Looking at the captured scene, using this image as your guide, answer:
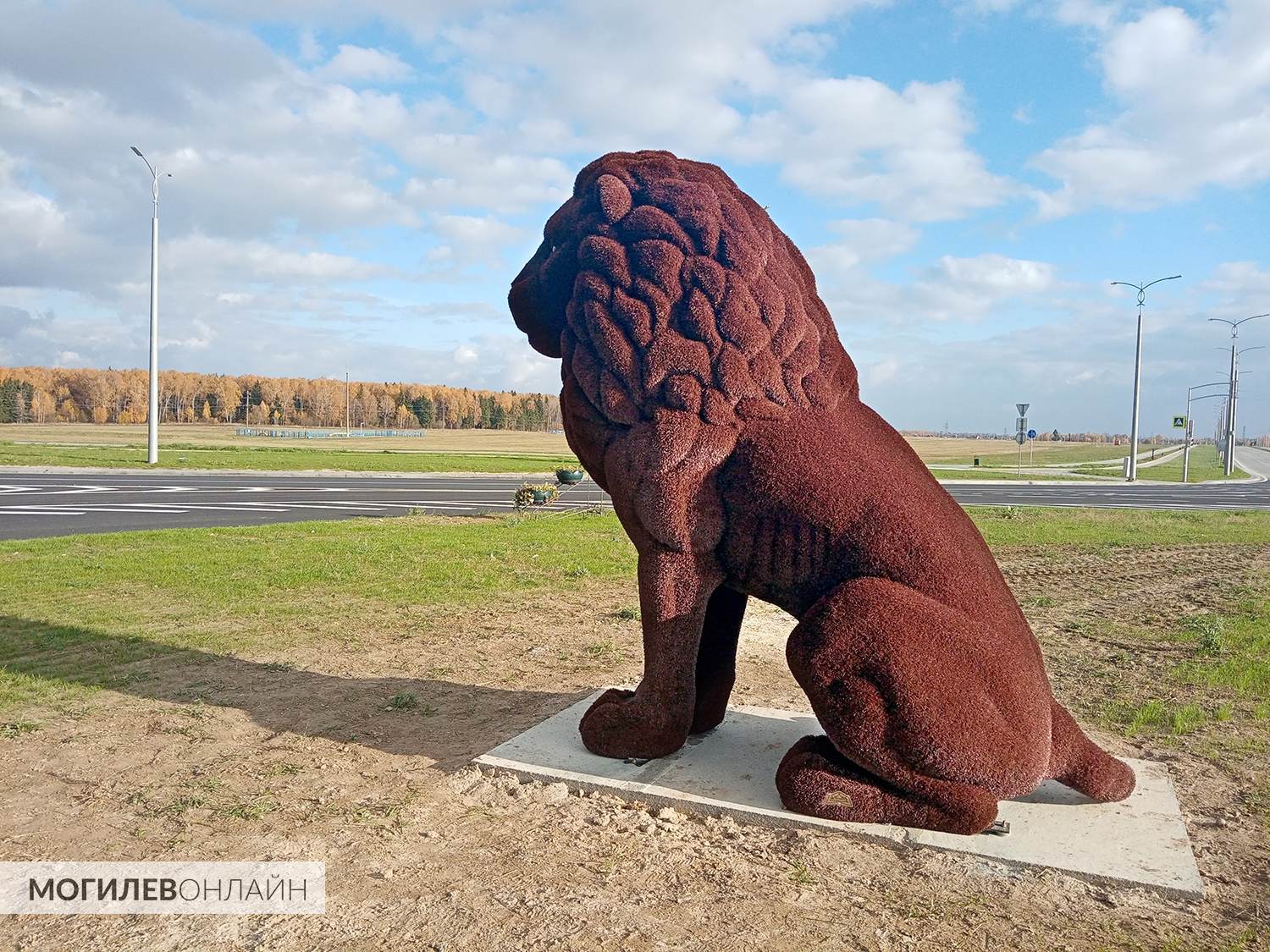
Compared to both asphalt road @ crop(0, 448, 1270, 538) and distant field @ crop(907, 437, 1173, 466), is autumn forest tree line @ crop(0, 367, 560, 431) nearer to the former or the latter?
distant field @ crop(907, 437, 1173, 466)

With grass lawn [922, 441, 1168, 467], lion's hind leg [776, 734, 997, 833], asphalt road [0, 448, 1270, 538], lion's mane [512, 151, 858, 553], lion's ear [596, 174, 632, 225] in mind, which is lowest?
asphalt road [0, 448, 1270, 538]

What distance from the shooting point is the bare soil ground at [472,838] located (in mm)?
3203

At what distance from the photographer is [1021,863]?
3.65 metres

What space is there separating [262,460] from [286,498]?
15.9 m

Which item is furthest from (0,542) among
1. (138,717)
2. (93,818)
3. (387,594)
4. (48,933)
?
(48,933)

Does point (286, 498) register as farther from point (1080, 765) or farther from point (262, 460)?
point (1080, 765)

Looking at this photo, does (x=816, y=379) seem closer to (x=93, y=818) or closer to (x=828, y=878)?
(x=828, y=878)

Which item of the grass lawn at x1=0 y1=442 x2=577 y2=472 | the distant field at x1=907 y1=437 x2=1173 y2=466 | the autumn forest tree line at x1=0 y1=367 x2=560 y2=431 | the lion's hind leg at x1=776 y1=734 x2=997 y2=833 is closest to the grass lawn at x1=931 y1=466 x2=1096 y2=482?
the distant field at x1=907 y1=437 x2=1173 y2=466

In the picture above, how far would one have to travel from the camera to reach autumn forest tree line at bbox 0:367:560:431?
100188 mm

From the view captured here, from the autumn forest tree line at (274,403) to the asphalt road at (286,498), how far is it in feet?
253

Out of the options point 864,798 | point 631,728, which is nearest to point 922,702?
point 864,798

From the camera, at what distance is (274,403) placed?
111000 millimetres

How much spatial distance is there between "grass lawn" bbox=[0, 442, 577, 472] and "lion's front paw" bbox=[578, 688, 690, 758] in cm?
2782

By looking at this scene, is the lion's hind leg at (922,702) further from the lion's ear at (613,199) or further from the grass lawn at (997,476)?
the grass lawn at (997,476)
